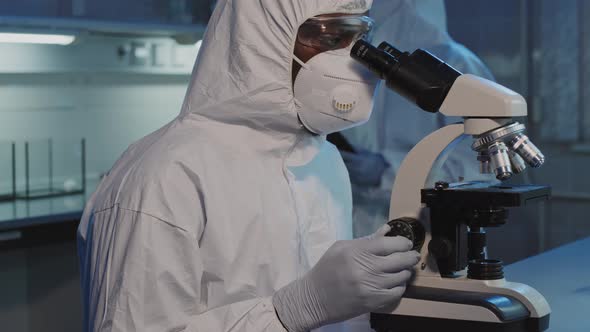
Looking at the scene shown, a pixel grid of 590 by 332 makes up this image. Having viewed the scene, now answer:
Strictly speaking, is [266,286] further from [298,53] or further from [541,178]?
[541,178]

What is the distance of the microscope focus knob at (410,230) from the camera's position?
48.9 inches

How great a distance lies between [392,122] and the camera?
287cm

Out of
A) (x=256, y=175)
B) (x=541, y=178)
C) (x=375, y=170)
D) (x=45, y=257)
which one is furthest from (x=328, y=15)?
(x=541, y=178)

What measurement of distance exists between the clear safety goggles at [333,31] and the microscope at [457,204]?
9cm

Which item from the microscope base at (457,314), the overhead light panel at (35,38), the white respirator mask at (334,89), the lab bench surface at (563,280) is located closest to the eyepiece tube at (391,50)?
the white respirator mask at (334,89)

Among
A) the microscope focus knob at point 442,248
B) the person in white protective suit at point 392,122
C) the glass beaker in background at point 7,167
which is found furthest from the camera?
the glass beaker in background at point 7,167

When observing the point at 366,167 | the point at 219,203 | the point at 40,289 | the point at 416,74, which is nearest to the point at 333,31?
the point at 416,74

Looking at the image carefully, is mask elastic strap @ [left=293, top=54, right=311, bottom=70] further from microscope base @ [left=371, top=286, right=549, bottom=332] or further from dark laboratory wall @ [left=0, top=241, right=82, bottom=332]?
dark laboratory wall @ [left=0, top=241, right=82, bottom=332]

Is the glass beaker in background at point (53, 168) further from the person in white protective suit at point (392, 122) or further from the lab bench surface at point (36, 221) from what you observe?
the person in white protective suit at point (392, 122)

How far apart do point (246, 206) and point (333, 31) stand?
1.10 ft

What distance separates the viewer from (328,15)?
1.40 m

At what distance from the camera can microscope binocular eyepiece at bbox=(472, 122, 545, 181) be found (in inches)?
44.5

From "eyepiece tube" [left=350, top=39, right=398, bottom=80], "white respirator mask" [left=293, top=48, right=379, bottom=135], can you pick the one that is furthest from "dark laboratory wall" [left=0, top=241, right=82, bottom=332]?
"eyepiece tube" [left=350, top=39, right=398, bottom=80]

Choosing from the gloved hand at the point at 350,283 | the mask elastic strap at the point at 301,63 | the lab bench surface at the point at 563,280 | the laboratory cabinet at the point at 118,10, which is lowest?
the lab bench surface at the point at 563,280
